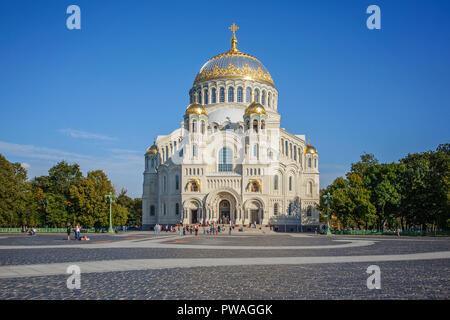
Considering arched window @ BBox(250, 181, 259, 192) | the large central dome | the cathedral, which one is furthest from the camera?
the large central dome

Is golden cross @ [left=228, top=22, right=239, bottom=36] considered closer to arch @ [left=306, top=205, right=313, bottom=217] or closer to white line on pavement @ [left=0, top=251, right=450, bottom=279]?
arch @ [left=306, top=205, right=313, bottom=217]

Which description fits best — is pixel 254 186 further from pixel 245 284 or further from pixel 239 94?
pixel 245 284

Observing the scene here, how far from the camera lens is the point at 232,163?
64.6 metres

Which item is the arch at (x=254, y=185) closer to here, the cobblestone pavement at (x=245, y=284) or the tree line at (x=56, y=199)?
the tree line at (x=56, y=199)

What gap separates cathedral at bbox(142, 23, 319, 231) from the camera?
203ft

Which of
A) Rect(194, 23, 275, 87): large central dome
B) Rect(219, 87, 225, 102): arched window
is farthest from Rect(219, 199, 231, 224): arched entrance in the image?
Rect(194, 23, 275, 87): large central dome

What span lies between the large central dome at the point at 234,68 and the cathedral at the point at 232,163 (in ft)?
0.56

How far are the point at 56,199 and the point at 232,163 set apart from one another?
24983mm

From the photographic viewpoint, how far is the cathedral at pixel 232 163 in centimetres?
6197

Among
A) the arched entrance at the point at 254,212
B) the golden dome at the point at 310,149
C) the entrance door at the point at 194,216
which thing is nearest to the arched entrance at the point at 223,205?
the arched entrance at the point at 254,212

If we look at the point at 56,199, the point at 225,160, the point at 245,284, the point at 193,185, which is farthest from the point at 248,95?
the point at 245,284

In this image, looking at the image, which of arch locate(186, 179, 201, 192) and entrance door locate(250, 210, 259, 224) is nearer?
entrance door locate(250, 210, 259, 224)
